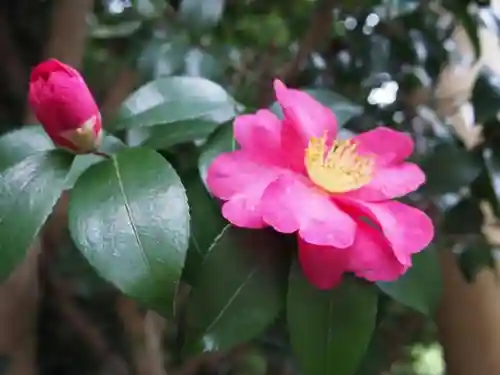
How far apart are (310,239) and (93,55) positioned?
944 millimetres

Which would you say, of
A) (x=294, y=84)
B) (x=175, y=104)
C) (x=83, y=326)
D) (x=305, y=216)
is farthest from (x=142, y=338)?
(x=305, y=216)

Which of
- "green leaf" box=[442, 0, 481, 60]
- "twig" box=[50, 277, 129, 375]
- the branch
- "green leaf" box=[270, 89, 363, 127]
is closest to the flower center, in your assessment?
"green leaf" box=[270, 89, 363, 127]

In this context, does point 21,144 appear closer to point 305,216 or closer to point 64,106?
point 64,106

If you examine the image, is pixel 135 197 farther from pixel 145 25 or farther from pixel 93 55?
pixel 93 55

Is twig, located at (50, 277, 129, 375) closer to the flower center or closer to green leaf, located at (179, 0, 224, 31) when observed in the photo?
green leaf, located at (179, 0, 224, 31)

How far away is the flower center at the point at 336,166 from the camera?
47 cm

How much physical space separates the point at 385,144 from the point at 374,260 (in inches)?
4.9

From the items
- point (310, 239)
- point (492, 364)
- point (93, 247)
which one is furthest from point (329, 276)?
point (492, 364)

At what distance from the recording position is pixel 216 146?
1.73ft

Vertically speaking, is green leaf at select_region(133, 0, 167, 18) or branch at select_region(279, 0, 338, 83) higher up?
green leaf at select_region(133, 0, 167, 18)

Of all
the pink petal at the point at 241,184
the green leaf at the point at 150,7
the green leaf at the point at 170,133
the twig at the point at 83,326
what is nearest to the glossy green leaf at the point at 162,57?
the green leaf at the point at 150,7

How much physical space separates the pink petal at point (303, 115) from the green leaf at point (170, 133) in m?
0.07

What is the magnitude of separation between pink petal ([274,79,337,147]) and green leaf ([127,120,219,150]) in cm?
7

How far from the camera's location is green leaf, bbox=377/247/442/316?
516 mm
